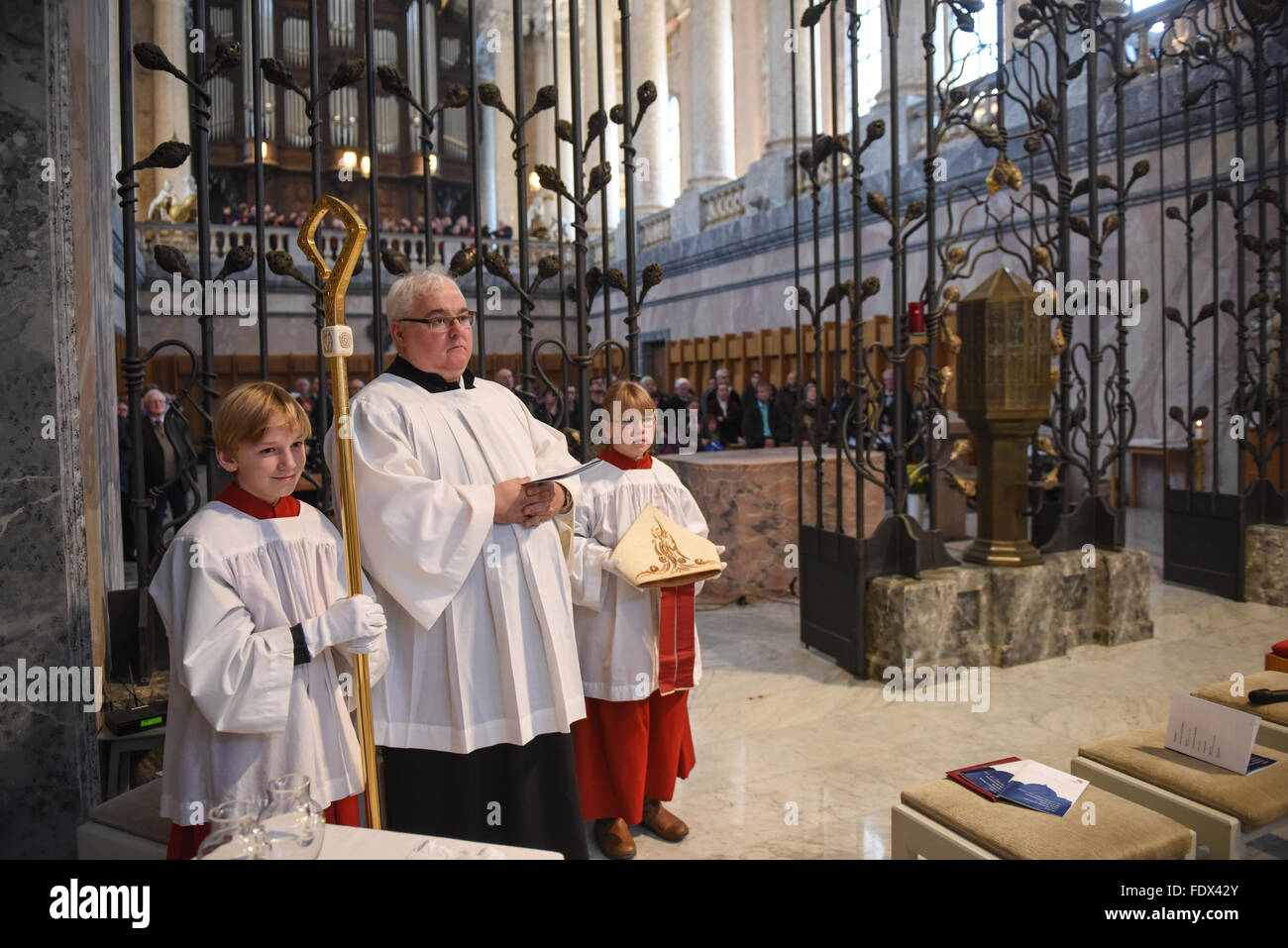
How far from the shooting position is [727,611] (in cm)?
626

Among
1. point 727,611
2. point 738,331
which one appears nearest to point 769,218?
point 738,331

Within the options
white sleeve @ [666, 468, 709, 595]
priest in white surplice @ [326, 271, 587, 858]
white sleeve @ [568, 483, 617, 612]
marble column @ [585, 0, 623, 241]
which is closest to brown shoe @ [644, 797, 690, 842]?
priest in white surplice @ [326, 271, 587, 858]

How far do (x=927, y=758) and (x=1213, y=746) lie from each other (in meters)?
1.23

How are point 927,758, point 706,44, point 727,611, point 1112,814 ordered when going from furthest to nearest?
1. point 706,44
2. point 727,611
3. point 927,758
4. point 1112,814

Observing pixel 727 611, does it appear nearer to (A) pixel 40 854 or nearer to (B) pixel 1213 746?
(B) pixel 1213 746

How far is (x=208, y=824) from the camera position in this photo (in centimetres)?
210

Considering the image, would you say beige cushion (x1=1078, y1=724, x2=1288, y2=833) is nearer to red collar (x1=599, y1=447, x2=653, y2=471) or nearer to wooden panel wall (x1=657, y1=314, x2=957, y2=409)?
red collar (x1=599, y1=447, x2=653, y2=471)

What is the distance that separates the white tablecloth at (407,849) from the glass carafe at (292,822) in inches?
2.2

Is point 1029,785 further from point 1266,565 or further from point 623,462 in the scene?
point 1266,565

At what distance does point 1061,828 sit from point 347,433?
1.88 m

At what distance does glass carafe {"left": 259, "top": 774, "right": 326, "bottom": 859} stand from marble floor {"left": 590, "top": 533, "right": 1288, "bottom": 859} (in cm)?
172

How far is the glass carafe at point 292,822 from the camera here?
1.48m

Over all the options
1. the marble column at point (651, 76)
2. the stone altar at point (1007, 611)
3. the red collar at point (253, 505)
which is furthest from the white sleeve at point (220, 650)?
the marble column at point (651, 76)

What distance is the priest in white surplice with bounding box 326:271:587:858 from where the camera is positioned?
2.52 m
